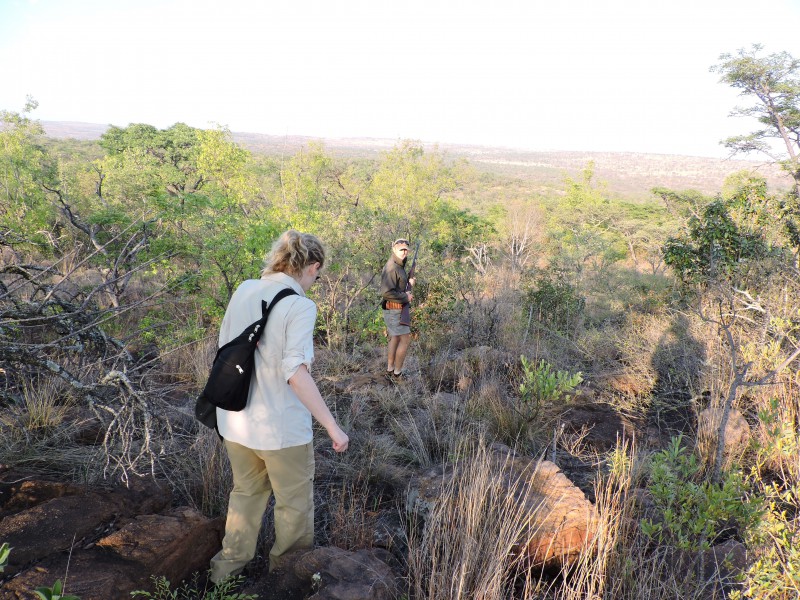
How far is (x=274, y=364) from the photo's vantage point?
1.97 metres

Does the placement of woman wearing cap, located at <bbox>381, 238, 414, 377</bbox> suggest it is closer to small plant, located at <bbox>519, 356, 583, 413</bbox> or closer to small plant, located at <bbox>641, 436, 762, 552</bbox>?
small plant, located at <bbox>519, 356, 583, 413</bbox>

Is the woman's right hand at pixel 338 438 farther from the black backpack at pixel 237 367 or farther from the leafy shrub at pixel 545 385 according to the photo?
the leafy shrub at pixel 545 385

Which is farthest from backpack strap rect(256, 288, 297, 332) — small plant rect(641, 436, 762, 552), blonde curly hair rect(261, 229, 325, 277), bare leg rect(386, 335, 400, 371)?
bare leg rect(386, 335, 400, 371)

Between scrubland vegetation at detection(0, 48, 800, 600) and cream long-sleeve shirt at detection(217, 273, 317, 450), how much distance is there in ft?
2.21

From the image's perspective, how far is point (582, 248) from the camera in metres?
10.4

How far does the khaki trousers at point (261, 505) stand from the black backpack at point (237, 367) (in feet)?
0.82

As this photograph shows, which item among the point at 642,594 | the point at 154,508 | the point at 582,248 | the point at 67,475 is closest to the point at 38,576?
the point at 154,508

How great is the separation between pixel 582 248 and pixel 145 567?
10057 mm

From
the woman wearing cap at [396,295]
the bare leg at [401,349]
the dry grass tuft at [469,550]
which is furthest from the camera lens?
the bare leg at [401,349]

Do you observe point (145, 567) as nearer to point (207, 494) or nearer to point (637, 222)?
point (207, 494)

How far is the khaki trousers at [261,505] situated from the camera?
6.81 ft

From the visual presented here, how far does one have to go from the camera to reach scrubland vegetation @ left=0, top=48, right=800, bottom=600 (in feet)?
6.95

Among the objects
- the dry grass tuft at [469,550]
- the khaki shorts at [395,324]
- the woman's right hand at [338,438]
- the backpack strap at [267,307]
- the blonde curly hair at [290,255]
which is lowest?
the dry grass tuft at [469,550]

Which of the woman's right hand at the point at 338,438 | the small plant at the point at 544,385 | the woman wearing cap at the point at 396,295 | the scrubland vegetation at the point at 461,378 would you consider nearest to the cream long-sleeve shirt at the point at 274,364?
the woman's right hand at the point at 338,438
